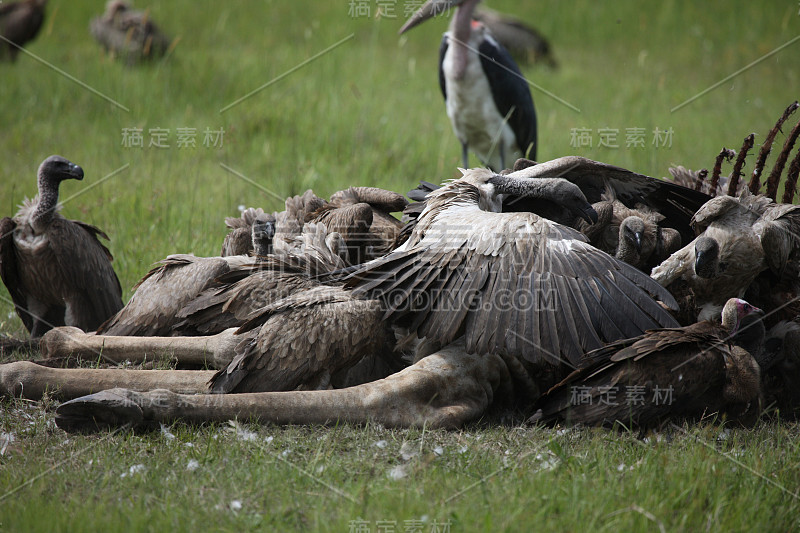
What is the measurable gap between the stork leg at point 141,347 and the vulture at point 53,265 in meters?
0.51

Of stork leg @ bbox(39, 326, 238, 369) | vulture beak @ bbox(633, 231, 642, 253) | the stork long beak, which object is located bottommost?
stork leg @ bbox(39, 326, 238, 369)

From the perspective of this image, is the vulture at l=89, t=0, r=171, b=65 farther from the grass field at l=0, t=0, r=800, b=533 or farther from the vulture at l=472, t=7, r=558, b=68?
the vulture at l=472, t=7, r=558, b=68

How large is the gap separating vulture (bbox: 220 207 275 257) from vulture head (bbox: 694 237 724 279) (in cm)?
224

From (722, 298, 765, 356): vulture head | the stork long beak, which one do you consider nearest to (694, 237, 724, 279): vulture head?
(722, 298, 765, 356): vulture head

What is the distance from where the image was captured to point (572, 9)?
→ 1507cm

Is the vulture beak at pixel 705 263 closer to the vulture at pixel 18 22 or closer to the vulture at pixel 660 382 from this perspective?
the vulture at pixel 660 382

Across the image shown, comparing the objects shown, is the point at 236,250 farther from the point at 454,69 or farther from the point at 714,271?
the point at 454,69

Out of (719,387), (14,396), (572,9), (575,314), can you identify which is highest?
(572,9)

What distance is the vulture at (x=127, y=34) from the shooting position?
10.1m

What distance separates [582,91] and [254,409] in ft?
31.1

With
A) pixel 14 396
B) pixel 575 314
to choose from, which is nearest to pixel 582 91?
pixel 575 314

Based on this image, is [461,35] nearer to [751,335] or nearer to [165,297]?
[165,297]

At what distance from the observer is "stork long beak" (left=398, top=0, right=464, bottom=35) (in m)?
7.40

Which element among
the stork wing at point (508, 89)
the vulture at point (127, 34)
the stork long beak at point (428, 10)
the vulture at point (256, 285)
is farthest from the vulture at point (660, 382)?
the vulture at point (127, 34)
